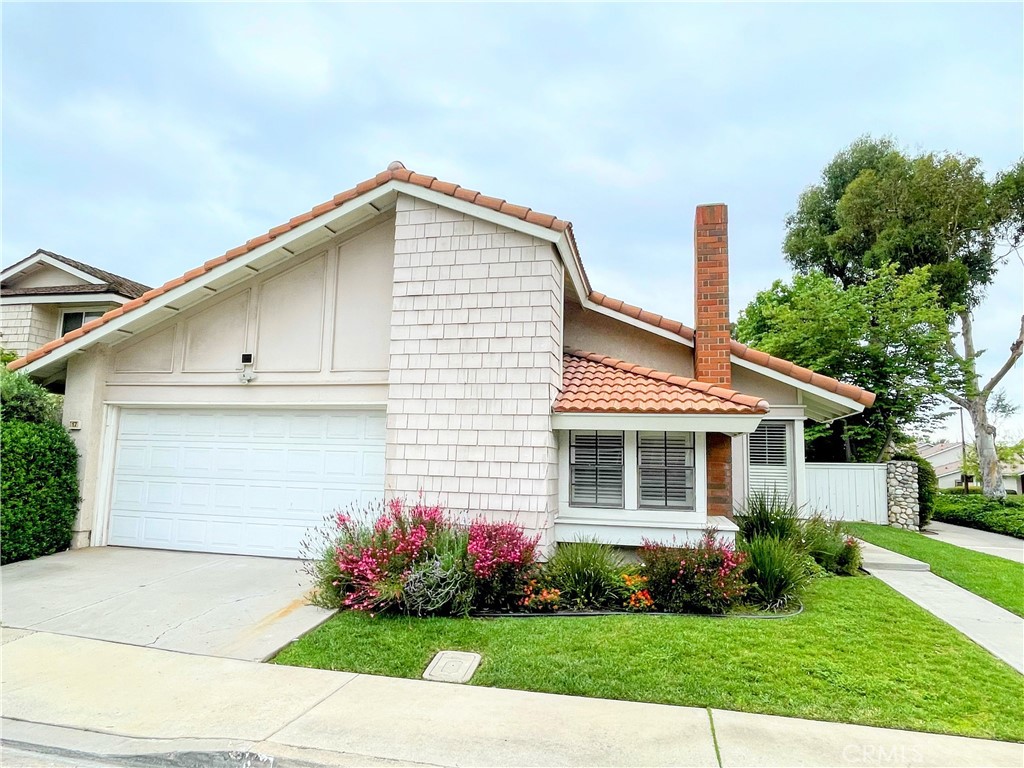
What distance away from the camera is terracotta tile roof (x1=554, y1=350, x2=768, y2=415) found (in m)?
7.03

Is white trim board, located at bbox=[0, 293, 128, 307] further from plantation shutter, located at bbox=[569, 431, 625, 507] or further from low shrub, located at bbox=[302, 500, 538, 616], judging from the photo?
plantation shutter, located at bbox=[569, 431, 625, 507]

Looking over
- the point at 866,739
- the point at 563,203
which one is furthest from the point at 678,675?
the point at 563,203

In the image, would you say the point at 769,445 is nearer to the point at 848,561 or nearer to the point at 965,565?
the point at 848,561

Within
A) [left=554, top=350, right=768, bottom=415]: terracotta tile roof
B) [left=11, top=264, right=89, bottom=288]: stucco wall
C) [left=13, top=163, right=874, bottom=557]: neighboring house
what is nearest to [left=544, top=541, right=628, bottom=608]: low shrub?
[left=13, top=163, right=874, bottom=557]: neighboring house

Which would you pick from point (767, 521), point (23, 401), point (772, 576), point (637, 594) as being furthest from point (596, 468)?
point (23, 401)

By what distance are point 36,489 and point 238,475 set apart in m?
2.71

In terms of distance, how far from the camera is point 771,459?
1059cm

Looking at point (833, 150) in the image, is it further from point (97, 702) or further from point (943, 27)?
point (97, 702)

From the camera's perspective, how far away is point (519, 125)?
47.3 feet

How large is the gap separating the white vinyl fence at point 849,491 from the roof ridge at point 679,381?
30.4 feet

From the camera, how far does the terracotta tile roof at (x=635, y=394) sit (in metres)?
7.03

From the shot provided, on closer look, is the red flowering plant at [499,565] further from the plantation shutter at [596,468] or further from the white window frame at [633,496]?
the plantation shutter at [596,468]

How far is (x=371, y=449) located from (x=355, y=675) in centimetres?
408

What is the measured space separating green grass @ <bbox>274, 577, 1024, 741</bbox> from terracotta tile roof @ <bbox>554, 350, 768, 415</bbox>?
249 centimetres
